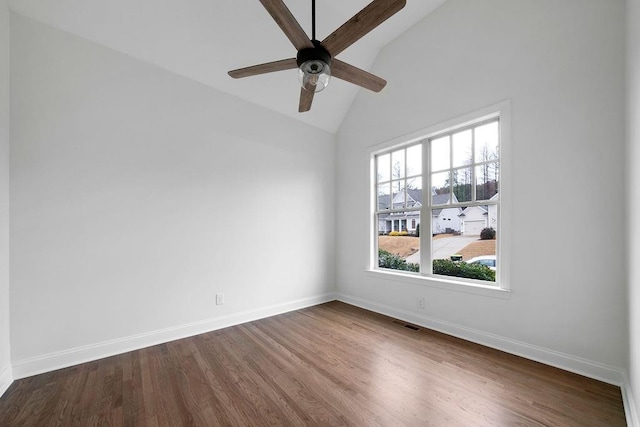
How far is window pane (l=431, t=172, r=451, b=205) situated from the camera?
3162mm

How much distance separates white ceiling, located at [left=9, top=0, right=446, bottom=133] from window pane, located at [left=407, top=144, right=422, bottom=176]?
3.15ft

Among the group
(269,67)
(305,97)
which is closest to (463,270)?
(305,97)

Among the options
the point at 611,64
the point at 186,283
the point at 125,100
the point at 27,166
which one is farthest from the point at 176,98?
the point at 611,64

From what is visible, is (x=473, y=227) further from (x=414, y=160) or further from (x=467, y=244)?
(x=414, y=160)

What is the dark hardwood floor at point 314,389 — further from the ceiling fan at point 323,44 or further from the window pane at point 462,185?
the ceiling fan at point 323,44

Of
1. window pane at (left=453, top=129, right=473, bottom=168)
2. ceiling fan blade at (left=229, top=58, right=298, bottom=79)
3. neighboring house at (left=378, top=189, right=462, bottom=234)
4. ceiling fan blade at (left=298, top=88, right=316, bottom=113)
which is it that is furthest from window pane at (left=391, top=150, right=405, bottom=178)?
ceiling fan blade at (left=229, top=58, right=298, bottom=79)

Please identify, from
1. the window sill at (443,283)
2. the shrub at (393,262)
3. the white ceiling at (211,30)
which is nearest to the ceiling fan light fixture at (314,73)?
the white ceiling at (211,30)

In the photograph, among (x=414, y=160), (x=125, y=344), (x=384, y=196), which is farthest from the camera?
(x=384, y=196)

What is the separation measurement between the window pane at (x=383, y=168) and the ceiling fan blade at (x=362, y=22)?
7.30 ft

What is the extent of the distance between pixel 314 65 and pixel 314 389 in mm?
2273

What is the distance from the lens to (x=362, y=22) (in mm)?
1610

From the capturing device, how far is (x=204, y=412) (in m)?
1.75

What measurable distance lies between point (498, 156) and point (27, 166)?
424 cm

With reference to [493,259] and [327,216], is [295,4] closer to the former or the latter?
[327,216]
